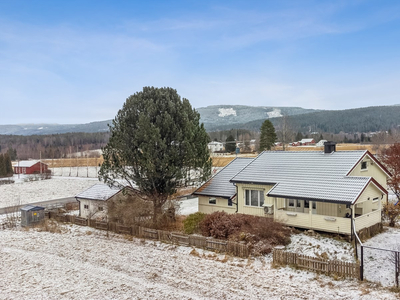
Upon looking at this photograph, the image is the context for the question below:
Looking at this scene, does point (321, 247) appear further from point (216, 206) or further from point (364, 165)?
point (216, 206)

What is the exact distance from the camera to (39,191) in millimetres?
54125

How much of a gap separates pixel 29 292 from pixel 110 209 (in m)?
12.1

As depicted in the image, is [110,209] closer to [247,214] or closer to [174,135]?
[174,135]

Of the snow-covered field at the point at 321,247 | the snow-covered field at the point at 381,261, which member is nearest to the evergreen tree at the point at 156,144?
the snow-covered field at the point at 321,247

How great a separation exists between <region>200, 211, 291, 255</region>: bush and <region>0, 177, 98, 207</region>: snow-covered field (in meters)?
32.6

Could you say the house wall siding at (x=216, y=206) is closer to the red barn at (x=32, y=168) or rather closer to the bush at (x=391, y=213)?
the bush at (x=391, y=213)

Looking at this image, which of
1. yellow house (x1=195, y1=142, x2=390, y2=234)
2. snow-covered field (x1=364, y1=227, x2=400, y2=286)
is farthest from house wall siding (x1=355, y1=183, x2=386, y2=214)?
snow-covered field (x1=364, y1=227, x2=400, y2=286)

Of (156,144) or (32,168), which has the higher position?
(156,144)

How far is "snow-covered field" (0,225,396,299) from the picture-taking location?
1429cm

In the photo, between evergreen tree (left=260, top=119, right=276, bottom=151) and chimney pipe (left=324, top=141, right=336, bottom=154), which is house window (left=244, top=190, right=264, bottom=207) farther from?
evergreen tree (left=260, top=119, right=276, bottom=151)

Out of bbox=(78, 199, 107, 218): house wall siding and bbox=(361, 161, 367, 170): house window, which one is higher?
bbox=(361, 161, 367, 170): house window

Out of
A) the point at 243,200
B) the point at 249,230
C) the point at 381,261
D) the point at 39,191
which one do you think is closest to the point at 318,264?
the point at 381,261

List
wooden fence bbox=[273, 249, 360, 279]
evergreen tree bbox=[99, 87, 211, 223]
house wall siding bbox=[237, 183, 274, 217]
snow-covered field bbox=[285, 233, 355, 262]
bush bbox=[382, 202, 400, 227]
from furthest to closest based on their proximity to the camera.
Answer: evergreen tree bbox=[99, 87, 211, 223] → house wall siding bbox=[237, 183, 274, 217] → bush bbox=[382, 202, 400, 227] → snow-covered field bbox=[285, 233, 355, 262] → wooden fence bbox=[273, 249, 360, 279]

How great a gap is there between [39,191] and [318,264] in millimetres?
49747
